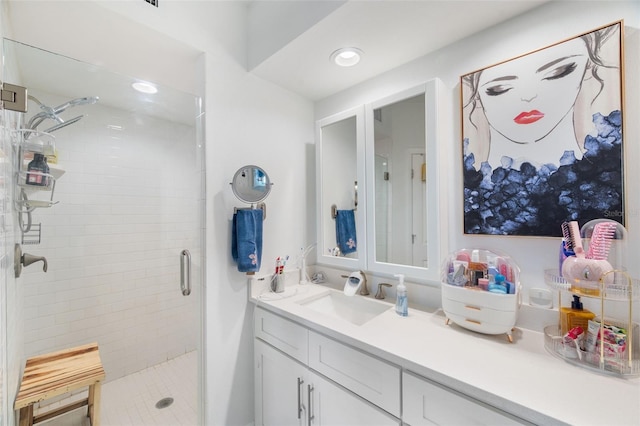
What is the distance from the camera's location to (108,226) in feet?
6.48

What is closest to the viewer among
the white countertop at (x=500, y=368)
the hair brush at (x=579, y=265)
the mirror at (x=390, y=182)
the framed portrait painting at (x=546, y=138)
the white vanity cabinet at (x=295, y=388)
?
the white countertop at (x=500, y=368)

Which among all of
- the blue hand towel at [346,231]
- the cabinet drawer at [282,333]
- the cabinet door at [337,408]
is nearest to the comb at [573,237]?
the cabinet door at [337,408]

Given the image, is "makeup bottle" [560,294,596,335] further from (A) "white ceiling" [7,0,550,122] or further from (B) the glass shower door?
(B) the glass shower door

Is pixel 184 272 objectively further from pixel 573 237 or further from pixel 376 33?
pixel 573 237

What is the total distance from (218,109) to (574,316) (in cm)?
188

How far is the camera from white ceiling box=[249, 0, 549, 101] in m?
1.11

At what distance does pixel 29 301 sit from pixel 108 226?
2.01ft

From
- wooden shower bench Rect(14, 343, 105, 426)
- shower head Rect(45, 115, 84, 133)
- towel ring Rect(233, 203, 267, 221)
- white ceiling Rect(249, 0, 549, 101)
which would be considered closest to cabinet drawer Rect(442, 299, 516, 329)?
towel ring Rect(233, 203, 267, 221)

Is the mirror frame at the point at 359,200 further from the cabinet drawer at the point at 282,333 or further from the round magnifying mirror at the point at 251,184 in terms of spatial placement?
the cabinet drawer at the point at 282,333

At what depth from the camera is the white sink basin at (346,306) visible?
4.90 ft

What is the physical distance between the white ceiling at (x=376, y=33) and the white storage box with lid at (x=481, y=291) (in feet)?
3.48

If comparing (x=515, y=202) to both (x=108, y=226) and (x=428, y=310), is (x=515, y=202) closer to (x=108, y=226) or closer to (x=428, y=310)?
(x=428, y=310)

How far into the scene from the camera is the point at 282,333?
1.38 m

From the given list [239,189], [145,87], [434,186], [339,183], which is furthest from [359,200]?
[145,87]
